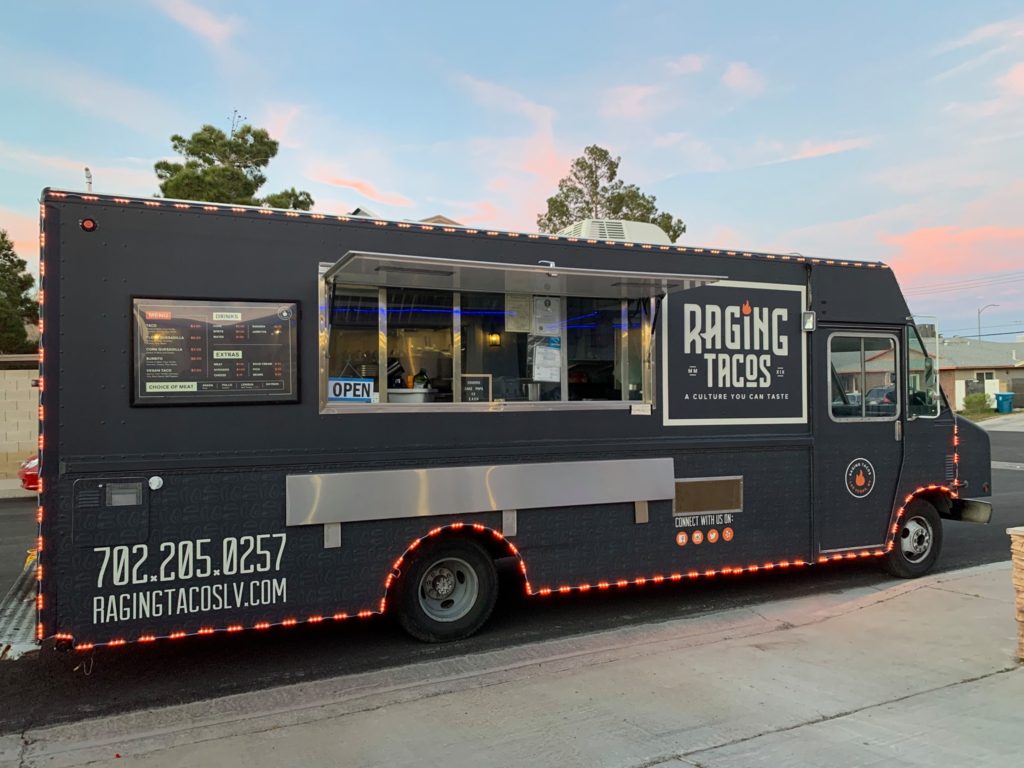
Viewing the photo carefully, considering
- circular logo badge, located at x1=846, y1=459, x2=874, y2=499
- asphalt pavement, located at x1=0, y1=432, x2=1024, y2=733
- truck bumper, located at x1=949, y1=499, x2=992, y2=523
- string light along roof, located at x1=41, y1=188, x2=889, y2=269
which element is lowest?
asphalt pavement, located at x1=0, y1=432, x2=1024, y2=733

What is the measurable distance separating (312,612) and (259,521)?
685mm

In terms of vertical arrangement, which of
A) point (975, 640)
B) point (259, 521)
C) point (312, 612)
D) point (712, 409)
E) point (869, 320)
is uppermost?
point (869, 320)

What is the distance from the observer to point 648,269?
19.3 feet

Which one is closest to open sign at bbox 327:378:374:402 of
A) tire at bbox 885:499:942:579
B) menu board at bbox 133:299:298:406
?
menu board at bbox 133:299:298:406

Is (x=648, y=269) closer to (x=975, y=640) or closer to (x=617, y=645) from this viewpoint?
(x=617, y=645)

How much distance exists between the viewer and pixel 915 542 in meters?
7.08

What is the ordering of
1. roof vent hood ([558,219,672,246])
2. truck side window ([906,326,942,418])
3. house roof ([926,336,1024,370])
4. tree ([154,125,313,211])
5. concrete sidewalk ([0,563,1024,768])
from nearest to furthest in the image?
concrete sidewalk ([0,563,1024,768]) → roof vent hood ([558,219,672,246]) → truck side window ([906,326,942,418]) → tree ([154,125,313,211]) → house roof ([926,336,1024,370])

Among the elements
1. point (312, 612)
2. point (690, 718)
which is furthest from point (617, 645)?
point (312, 612)

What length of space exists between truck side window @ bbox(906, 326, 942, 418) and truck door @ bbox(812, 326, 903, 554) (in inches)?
4.6

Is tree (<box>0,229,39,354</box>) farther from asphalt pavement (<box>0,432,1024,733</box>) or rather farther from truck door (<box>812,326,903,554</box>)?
truck door (<box>812,326,903,554</box>)

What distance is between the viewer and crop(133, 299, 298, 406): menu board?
175 inches

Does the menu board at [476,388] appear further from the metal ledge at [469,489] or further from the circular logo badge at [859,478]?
the circular logo badge at [859,478]

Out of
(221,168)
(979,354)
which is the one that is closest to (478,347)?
(221,168)

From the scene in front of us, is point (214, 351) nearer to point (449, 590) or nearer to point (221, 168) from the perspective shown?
point (449, 590)
